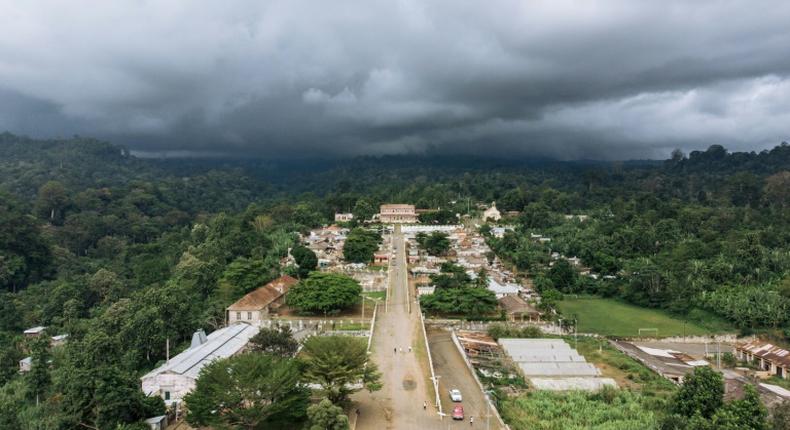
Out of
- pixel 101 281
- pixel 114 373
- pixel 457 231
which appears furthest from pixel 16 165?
pixel 114 373

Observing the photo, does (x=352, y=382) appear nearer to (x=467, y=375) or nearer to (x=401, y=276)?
(x=467, y=375)

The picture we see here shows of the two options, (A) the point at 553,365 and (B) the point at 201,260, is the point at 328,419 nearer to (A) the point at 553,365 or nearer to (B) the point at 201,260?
(A) the point at 553,365

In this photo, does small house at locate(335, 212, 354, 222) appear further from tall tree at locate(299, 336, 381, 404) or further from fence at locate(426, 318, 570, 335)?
tall tree at locate(299, 336, 381, 404)

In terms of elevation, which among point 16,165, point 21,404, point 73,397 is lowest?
point 21,404

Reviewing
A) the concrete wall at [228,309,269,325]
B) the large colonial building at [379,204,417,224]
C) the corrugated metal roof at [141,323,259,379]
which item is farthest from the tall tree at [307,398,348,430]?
the large colonial building at [379,204,417,224]

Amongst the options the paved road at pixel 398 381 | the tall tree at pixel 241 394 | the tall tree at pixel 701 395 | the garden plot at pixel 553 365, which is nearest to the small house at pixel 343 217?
the paved road at pixel 398 381

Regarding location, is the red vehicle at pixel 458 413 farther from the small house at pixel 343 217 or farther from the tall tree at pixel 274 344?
the small house at pixel 343 217

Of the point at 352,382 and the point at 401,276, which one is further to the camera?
the point at 401,276
